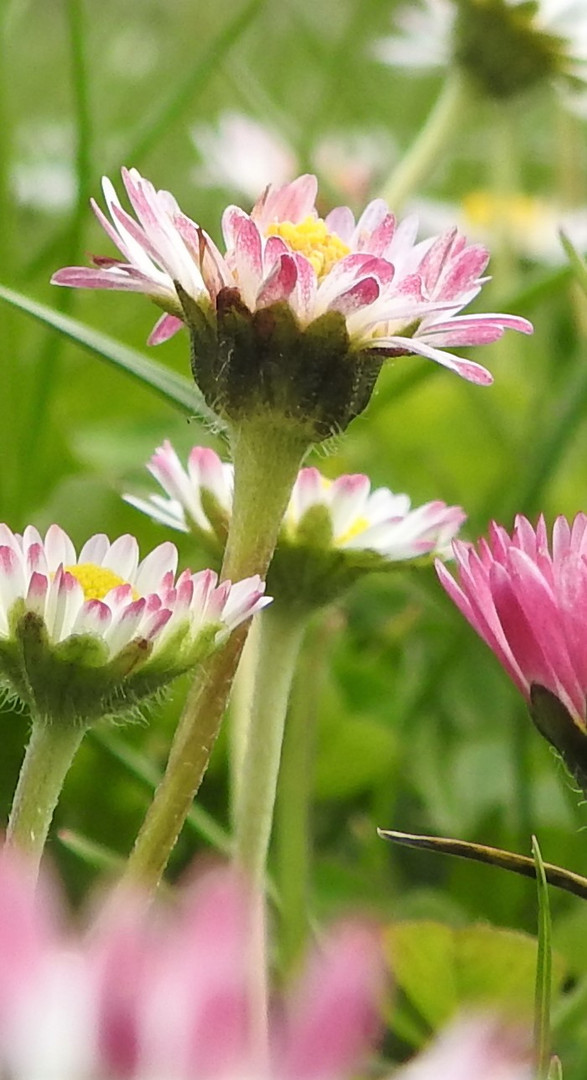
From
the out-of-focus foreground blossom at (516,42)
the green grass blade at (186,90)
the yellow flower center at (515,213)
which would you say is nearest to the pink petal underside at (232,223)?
the green grass blade at (186,90)

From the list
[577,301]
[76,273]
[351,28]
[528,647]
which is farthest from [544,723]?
[351,28]

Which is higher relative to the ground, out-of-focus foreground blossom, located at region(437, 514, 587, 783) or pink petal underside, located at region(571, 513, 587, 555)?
pink petal underside, located at region(571, 513, 587, 555)

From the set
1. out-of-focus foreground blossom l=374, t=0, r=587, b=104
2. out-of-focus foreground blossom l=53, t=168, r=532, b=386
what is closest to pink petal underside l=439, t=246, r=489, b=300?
out-of-focus foreground blossom l=53, t=168, r=532, b=386

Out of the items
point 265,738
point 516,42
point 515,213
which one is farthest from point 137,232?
point 515,213

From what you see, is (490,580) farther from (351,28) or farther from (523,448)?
(351,28)

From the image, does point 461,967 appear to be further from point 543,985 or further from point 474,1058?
point 474,1058

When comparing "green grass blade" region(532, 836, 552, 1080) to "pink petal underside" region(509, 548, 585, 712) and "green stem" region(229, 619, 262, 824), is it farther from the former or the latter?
"green stem" region(229, 619, 262, 824)
